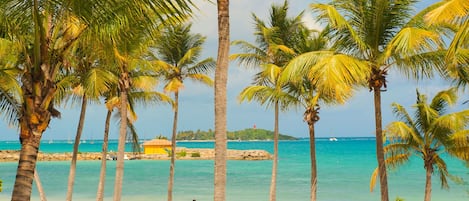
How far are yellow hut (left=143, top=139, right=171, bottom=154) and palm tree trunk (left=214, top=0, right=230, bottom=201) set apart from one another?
67156 millimetres

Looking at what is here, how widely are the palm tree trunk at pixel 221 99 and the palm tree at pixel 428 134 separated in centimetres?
1035

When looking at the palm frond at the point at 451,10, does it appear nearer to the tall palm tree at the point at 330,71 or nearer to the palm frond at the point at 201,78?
the tall palm tree at the point at 330,71

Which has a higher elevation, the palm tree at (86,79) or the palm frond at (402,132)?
the palm tree at (86,79)

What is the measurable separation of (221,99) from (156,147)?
235ft

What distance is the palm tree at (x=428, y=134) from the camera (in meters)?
17.2

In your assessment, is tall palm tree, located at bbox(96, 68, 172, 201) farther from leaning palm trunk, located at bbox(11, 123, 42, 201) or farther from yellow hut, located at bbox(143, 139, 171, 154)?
yellow hut, located at bbox(143, 139, 171, 154)

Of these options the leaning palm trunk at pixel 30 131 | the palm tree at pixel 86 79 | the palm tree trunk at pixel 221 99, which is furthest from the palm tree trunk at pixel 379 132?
the leaning palm trunk at pixel 30 131

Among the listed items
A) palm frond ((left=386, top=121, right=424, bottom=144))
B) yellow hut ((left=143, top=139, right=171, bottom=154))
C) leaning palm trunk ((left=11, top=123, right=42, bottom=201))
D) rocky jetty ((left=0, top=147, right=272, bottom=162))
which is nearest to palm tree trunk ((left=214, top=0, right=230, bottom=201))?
leaning palm trunk ((left=11, top=123, right=42, bottom=201))

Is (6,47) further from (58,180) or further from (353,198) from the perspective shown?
(58,180)

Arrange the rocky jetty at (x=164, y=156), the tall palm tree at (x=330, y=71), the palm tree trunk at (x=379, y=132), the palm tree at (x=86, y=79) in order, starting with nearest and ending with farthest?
the tall palm tree at (x=330, y=71) < the palm tree trunk at (x=379, y=132) < the palm tree at (x=86, y=79) < the rocky jetty at (x=164, y=156)

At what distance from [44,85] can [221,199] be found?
A: 3351 millimetres

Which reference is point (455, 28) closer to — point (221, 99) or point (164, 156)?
point (221, 99)

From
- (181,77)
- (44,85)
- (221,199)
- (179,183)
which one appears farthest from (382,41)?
(179,183)

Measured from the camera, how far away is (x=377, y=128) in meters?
13.1
